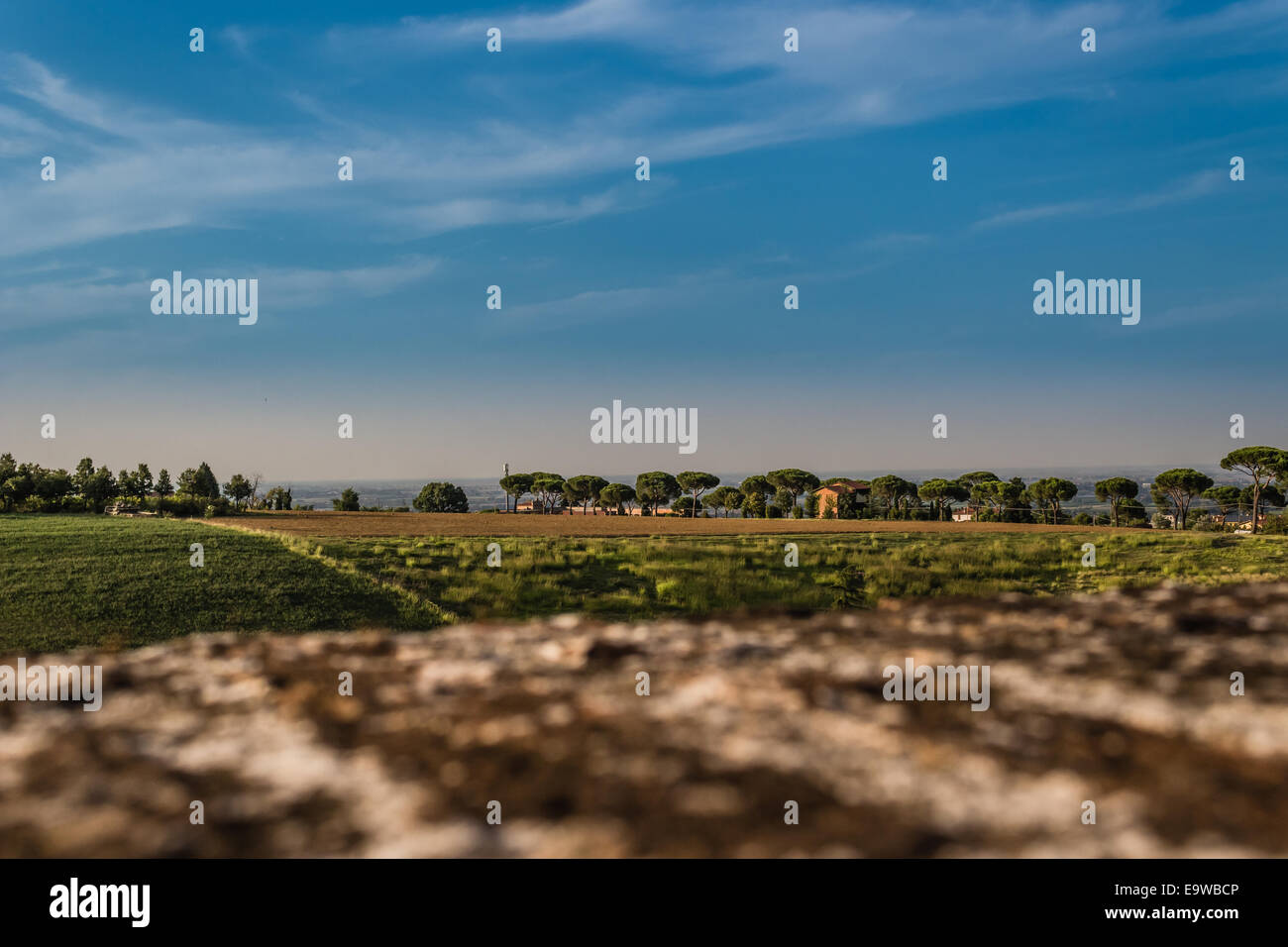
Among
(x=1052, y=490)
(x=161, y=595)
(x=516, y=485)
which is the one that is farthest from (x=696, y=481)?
(x=161, y=595)

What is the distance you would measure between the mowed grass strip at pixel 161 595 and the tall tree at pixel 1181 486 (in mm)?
64807

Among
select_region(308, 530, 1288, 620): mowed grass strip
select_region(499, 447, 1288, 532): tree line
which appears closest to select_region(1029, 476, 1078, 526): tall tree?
select_region(499, 447, 1288, 532): tree line

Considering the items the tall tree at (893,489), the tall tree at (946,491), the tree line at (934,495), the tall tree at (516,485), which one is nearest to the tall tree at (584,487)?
the tree line at (934,495)

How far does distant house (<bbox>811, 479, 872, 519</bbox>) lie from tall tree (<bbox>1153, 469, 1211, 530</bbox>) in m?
27.6

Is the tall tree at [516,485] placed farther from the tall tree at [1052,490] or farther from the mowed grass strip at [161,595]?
the mowed grass strip at [161,595]

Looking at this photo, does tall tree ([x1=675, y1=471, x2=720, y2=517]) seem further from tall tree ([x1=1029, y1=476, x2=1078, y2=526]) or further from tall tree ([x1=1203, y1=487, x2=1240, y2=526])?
tall tree ([x1=1203, y1=487, x2=1240, y2=526])

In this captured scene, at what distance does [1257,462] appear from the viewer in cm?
4938

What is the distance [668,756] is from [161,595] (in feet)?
46.3

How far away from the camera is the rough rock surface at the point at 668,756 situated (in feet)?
8.91

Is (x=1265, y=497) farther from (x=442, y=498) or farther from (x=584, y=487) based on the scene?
(x=442, y=498)

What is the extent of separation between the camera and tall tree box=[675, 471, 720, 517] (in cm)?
9225
